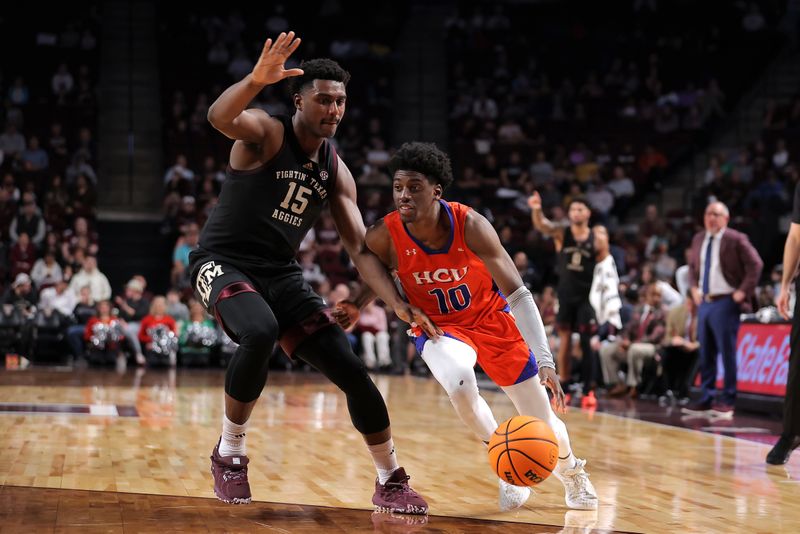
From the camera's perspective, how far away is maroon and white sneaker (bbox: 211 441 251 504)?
15.6ft

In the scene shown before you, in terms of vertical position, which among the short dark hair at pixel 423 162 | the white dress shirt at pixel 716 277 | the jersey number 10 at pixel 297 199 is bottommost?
the white dress shirt at pixel 716 277

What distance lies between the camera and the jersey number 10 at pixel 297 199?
480 centimetres

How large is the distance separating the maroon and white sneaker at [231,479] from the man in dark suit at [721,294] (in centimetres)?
594

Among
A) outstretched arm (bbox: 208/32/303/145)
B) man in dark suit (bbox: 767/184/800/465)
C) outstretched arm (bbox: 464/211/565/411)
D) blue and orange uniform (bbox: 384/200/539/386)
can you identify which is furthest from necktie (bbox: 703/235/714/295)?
outstretched arm (bbox: 208/32/303/145)

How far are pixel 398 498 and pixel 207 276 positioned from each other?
1272mm

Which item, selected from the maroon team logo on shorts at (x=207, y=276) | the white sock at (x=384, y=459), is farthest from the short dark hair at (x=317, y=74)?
the white sock at (x=384, y=459)

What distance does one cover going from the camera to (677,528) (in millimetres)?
4512

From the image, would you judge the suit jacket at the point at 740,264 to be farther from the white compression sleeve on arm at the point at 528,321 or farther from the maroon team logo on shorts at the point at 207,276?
the maroon team logo on shorts at the point at 207,276

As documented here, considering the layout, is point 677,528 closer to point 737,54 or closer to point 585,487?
point 585,487

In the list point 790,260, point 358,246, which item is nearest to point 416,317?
point 358,246

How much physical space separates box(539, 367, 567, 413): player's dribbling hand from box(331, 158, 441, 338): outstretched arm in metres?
Answer: 0.54

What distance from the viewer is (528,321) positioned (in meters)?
4.75

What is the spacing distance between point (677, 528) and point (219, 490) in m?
1.96

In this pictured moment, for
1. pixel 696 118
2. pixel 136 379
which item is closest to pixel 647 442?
pixel 136 379
